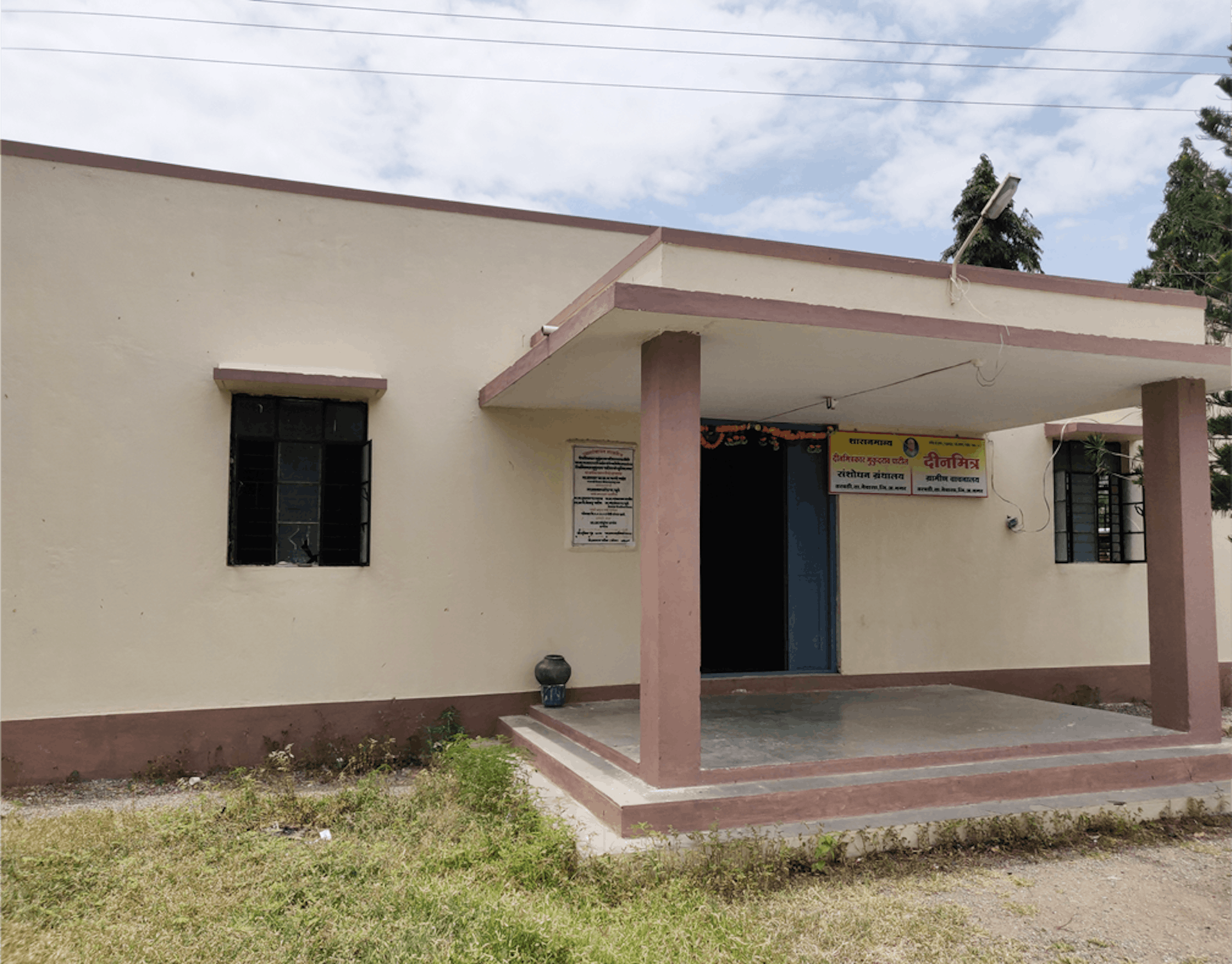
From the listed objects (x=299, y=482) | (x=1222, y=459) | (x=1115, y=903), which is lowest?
(x=1115, y=903)

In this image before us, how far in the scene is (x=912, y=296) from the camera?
5.86 meters

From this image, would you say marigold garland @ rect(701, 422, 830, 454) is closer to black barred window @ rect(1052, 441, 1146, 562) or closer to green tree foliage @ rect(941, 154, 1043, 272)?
→ black barred window @ rect(1052, 441, 1146, 562)

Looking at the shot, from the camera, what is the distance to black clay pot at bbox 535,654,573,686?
735 cm

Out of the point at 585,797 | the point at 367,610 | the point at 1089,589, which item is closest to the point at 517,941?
the point at 585,797

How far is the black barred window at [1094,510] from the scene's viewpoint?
965 cm

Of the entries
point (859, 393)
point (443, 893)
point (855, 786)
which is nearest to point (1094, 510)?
point (859, 393)

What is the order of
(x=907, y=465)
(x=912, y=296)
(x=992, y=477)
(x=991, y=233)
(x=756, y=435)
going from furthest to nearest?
(x=991, y=233) < (x=992, y=477) < (x=907, y=465) < (x=756, y=435) < (x=912, y=296)

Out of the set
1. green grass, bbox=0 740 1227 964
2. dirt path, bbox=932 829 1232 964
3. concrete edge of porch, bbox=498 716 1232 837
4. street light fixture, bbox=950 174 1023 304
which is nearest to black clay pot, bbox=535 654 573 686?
concrete edge of porch, bbox=498 716 1232 837

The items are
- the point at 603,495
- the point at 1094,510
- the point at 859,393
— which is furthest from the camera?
the point at 1094,510

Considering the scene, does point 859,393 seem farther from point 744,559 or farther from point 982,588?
point 982,588

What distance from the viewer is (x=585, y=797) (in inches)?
209

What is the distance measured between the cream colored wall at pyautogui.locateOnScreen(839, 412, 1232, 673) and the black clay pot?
2.77 m

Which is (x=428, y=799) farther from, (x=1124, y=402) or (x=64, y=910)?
(x=1124, y=402)

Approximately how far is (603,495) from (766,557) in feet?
6.54
